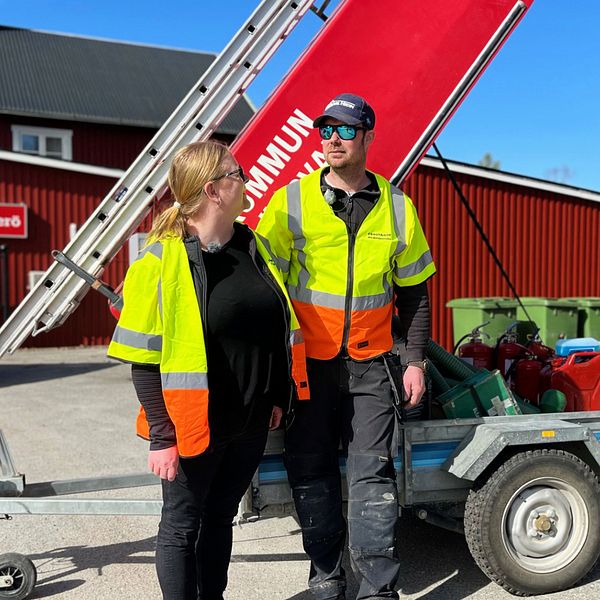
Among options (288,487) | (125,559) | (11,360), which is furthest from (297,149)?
(11,360)

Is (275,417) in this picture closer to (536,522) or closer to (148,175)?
(536,522)

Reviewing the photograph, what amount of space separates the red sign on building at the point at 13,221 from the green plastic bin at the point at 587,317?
11131mm

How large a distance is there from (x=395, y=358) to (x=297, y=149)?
60.0 inches

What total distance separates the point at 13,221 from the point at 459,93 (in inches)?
500

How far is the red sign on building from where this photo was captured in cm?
1445

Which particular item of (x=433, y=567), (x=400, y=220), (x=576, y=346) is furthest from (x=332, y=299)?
(x=576, y=346)

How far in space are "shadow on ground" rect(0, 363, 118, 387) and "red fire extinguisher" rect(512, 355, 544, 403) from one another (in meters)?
Result: 8.39

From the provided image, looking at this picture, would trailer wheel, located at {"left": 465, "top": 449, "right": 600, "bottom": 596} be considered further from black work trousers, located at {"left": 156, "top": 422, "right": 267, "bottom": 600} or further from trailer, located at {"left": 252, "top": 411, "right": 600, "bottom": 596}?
black work trousers, located at {"left": 156, "top": 422, "right": 267, "bottom": 600}

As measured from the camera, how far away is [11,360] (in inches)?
523

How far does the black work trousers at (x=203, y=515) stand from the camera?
2.47 m

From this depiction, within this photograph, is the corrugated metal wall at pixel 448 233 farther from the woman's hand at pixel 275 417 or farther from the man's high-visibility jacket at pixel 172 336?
the man's high-visibility jacket at pixel 172 336

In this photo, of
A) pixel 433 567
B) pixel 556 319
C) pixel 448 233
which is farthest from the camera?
pixel 448 233

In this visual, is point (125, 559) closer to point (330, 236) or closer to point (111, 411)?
point (330, 236)

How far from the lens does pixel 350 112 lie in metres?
2.86
